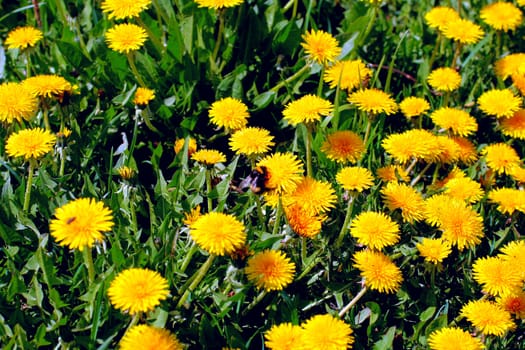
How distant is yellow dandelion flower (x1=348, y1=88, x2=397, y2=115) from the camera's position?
2.73 metres

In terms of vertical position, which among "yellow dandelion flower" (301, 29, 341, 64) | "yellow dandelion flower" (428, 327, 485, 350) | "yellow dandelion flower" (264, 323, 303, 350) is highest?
"yellow dandelion flower" (301, 29, 341, 64)

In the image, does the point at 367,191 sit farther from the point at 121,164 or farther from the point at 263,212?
the point at 121,164

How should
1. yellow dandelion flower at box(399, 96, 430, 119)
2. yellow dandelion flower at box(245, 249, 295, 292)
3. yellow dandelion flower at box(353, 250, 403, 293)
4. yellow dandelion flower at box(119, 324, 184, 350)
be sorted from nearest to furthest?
yellow dandelion flower at box(119, 324, 184, 350)
yellow dandelion flower at box(245, 249, 295, 292)
yellow dandelion flower at box(353, 250, 403, 293)
yellow dandelion flower at box(399, 96, 430, 119)

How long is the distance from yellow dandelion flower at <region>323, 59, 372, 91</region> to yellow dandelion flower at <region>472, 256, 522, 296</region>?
95cm

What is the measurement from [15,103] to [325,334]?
1.32 meters

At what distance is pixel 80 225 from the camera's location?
1.93m

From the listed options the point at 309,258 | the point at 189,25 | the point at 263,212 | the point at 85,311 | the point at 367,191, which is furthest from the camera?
the point at 189,25

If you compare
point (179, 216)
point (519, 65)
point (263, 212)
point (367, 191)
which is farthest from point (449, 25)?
point (179, 216)

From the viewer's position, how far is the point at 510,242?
8.61 ft

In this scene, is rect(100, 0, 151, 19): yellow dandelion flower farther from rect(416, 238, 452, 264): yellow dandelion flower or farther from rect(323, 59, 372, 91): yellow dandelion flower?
rect(416, 238, 452, 264): yellow dandelion flower

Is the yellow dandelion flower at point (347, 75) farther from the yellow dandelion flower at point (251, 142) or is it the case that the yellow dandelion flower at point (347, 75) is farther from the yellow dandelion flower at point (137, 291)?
the yellow dandelion flower at point (137, 291)

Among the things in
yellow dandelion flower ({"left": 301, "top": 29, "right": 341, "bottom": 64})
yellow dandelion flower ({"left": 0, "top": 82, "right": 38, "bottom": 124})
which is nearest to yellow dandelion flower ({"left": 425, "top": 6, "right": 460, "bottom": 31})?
yellow dandelion flower ({"left": 301, "top": 29, "right": 341, "bottom": 64})

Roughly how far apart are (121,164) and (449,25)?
1.66m

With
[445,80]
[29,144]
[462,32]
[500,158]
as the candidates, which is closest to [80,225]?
[29,144]
